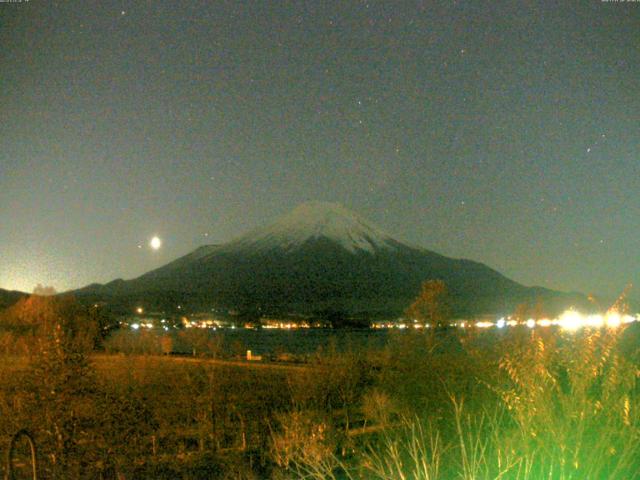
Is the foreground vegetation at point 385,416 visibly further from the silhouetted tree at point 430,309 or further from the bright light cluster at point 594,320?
the silhouetted tree at point 430,309

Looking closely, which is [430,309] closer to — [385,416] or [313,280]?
[385,416]

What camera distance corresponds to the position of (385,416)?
791 cm

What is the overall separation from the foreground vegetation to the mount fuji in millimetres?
73390

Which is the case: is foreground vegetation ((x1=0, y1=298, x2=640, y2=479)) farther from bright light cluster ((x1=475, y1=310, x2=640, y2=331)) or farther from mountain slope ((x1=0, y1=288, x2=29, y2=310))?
mountain slope ((x1=0, y1=288, x2=29, y2=310))

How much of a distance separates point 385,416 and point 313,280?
12635 centimetres

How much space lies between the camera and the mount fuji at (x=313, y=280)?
111 m

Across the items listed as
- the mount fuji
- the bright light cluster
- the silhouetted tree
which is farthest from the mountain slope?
the bright light cluster

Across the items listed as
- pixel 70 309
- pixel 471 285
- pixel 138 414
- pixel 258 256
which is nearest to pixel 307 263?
pixel 258 256

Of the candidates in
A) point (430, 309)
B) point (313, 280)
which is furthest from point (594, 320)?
point (313, 280)

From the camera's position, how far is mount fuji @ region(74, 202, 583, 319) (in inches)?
4377

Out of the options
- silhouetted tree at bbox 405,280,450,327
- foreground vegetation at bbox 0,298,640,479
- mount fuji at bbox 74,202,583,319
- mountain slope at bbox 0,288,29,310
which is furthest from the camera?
mount fuji at bbox 74,202,583,319

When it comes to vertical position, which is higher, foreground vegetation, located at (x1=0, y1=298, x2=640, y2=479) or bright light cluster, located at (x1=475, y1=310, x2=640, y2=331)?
bright light cluster, located at (x1=475, y1=310, x2=640, y2=331)

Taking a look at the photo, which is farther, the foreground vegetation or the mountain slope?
the mountain slope

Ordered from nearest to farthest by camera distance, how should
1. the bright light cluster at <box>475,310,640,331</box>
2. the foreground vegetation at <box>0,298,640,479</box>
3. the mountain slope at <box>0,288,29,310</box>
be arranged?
the foreground vegetation at <box>0,298,640,479</box>
the bright light cluster at <box>475,310,640,331</box>
the mountain slope at <box>0,288,29,310</box>
